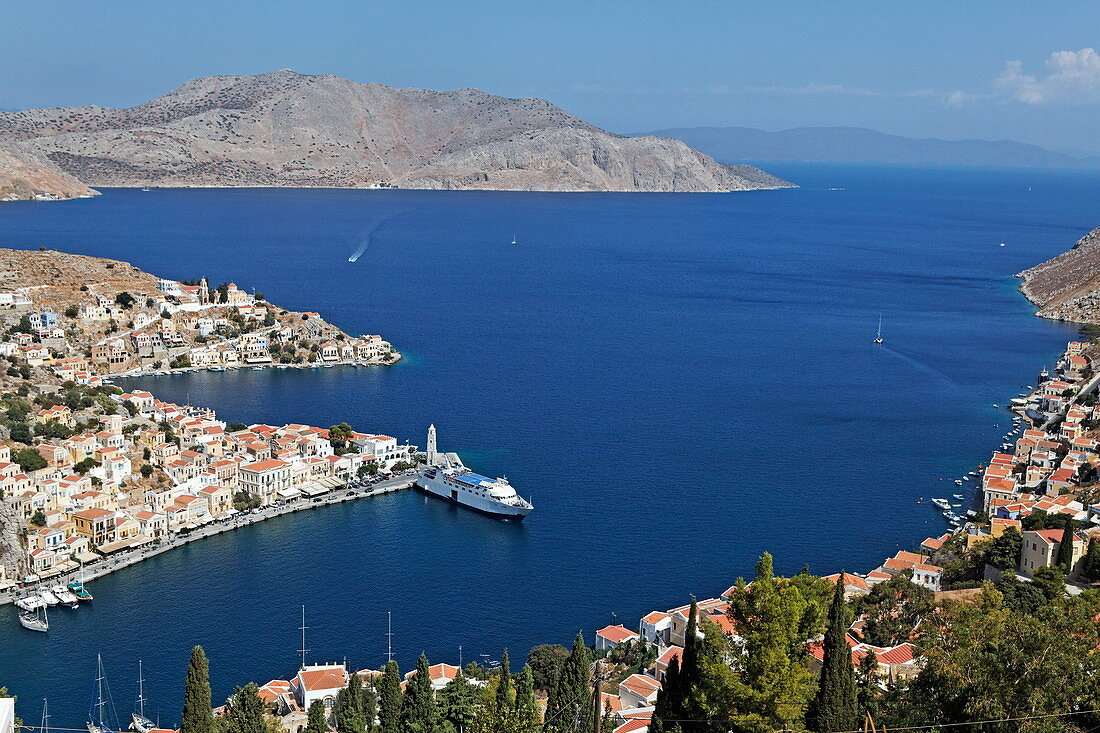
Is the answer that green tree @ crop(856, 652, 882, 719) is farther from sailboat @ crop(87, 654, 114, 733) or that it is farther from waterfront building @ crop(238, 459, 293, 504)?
waterfront building @ crop(238, 459, 293, 504)

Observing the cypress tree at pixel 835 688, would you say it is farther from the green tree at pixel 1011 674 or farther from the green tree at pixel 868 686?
the green tree at pixel 1011 674

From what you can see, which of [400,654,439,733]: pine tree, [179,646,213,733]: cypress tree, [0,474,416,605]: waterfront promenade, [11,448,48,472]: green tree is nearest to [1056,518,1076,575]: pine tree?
[400,654,439,733]: pine tree

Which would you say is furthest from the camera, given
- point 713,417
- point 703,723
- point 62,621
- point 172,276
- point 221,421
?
point 172,276

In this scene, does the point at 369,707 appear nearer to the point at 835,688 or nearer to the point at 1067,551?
the point at 835,688

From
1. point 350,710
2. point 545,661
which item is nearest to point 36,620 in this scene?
point 350,710

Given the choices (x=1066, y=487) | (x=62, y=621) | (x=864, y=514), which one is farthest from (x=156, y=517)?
(x=1066, y=487)

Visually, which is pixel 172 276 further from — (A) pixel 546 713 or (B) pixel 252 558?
(A) pixel 546 713

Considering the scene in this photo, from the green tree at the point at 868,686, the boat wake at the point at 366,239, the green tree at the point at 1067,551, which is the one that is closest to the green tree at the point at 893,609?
the green tree at the point at 868,686
